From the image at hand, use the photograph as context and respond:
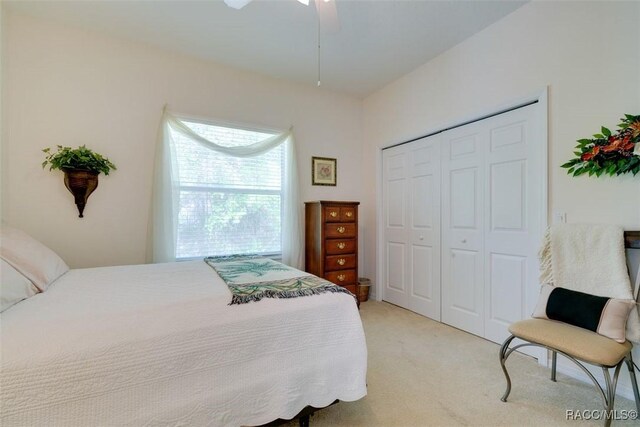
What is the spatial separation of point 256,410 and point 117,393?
54cm

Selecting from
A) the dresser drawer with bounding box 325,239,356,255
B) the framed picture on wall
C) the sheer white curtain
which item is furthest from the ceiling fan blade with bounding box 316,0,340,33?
the dresser drawer with bounding box 325,239,356,255

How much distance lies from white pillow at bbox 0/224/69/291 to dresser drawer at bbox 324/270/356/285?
7.30ft

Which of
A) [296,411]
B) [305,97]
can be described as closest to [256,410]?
[296,411]

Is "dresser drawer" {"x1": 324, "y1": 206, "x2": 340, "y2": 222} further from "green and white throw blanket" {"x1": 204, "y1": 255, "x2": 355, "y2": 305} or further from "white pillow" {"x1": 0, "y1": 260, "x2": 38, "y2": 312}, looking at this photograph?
"white pillow" {"x1": 0, "y1": 260, "x2": 38, "y2": 312}

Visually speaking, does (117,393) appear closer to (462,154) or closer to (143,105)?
(143,105)

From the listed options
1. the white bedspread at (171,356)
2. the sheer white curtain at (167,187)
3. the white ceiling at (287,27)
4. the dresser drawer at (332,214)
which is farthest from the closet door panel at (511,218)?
the sheer white curtain at (167,187)

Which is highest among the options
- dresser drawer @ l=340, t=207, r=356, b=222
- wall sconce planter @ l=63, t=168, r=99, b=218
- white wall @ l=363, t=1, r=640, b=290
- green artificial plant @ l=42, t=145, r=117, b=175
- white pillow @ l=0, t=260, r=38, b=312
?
white wall @ l=363, t=1, r=640, b=290

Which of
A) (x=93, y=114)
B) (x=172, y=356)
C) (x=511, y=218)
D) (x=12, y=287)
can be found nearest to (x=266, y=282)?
(x=172, y=356)

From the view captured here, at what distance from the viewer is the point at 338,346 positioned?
4.52 feet

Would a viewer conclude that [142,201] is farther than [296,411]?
Yes

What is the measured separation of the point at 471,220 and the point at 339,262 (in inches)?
56.2

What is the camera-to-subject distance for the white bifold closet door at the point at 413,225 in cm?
296

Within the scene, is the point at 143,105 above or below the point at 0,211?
above

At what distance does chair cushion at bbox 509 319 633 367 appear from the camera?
131 centimetres
